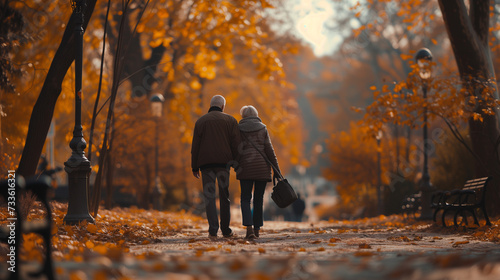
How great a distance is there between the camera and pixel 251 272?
15.3 feet

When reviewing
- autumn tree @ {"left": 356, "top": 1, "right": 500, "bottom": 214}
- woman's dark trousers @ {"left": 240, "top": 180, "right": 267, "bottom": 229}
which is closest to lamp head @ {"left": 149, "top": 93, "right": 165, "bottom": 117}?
autumn tree @ {"left": 356, "top": 1, "right": 500, "bottom": 214}

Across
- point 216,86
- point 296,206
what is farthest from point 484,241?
point 216,86

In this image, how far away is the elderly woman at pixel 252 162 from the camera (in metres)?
9.79

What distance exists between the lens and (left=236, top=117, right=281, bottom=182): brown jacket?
32.1ft

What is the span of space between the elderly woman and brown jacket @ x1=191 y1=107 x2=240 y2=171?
0.55ft

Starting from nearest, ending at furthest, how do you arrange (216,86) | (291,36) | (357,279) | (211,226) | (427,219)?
(357,279), (211,226), (427,219), (291,36), (216,86)

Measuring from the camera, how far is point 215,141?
384 inches

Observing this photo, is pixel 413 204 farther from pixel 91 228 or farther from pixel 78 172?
pixel 91 228

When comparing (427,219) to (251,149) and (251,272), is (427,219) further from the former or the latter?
(251,272)

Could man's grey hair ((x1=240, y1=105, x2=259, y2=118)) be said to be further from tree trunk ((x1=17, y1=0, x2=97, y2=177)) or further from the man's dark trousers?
tree trunk ((x1=17, y1=0, x2=97, y2=177))

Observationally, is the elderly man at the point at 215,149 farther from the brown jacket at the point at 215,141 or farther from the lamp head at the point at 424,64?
the lamp head at the point at 424,64

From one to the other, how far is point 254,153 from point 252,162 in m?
0.14

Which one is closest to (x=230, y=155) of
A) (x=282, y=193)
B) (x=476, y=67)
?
(x=282, y=193)

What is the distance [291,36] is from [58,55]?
21.4 meters
